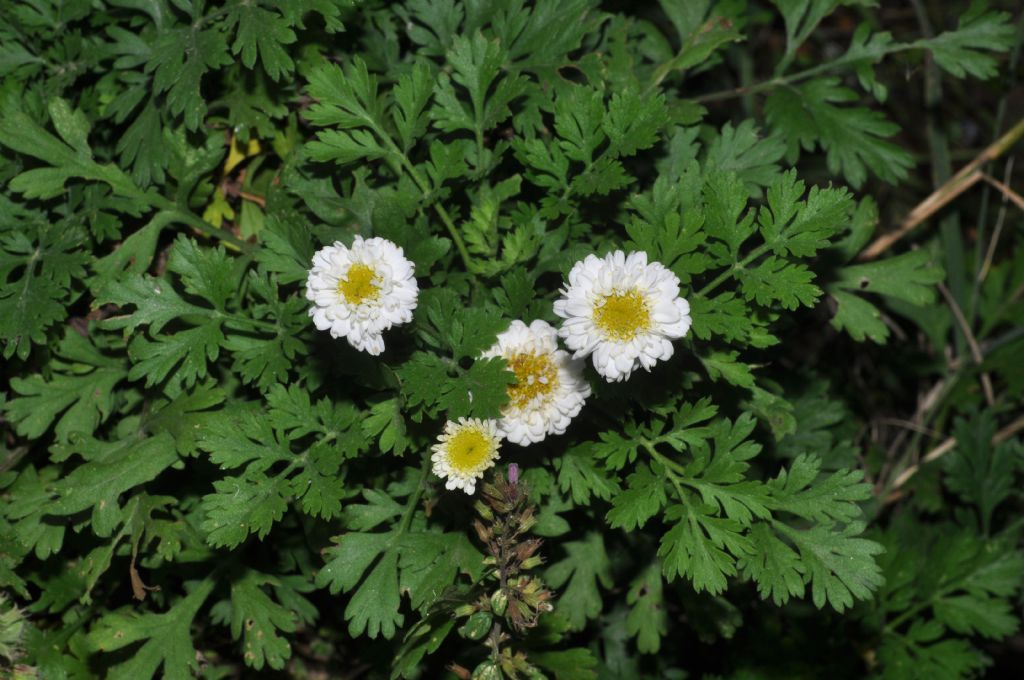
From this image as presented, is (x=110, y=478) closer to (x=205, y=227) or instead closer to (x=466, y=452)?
(x=205, y=227)

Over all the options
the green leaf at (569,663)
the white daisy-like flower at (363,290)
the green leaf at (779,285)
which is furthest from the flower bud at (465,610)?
the green leaf at (779,285)

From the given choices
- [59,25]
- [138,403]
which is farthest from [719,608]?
[59,25]

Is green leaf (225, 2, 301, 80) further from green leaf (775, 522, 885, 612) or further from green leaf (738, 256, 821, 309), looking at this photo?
green leaf (775, 522, 885, 612)

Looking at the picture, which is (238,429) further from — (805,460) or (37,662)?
(805,460)

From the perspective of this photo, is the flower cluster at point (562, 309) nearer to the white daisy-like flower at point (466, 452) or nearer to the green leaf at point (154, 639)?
the white daisy-like flower at point (466, 452)

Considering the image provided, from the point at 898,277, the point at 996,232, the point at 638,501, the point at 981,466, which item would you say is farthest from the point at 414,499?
the point at 996,232
